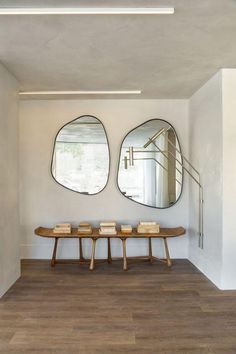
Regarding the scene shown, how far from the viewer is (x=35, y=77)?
12.6ft

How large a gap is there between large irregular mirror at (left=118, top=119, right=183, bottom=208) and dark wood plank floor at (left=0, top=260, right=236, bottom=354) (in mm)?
1255

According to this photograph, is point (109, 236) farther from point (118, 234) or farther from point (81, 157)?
point (81, 157)

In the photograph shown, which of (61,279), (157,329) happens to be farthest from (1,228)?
(157,329)

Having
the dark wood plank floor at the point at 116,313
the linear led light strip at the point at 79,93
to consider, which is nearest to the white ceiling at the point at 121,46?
the linear led light strip at the point at 79,93

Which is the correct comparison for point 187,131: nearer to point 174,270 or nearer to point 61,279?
point 174,270

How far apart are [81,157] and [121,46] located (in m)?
2.33

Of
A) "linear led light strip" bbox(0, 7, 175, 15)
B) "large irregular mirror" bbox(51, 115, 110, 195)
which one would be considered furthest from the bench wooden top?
"linear led light strip" bbox(0, 7, 175, 15)

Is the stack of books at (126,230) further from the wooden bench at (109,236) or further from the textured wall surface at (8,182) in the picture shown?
the textured wall surface at (8,182)

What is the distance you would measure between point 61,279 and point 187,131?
3.08 m

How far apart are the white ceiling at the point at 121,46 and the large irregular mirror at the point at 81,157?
0.83 metres

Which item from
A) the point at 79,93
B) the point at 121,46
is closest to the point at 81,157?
the point at 79,93

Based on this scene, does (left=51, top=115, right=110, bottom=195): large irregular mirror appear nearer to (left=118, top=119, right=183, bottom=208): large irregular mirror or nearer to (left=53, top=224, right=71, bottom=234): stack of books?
(left=118, top=119, right=183, bottom=208): large irregular mirror

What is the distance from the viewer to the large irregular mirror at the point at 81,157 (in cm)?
494

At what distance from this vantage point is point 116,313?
2.94 metres
